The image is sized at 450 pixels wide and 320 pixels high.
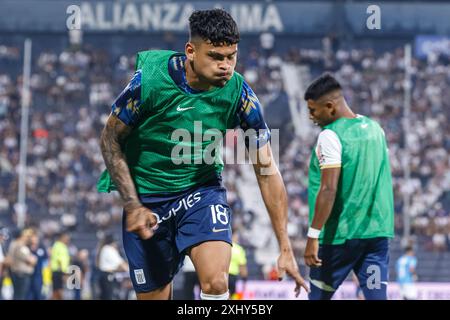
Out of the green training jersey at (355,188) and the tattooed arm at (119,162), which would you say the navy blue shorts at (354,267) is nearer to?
the green training jersey at (355,188)

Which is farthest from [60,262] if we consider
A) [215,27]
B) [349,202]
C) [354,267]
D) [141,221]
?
[215,27]

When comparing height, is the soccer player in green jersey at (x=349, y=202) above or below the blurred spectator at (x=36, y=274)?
above

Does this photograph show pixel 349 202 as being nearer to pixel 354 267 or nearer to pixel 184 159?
pixel 354 267

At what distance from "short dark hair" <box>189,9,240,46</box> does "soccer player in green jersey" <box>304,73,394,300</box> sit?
74.4 inches

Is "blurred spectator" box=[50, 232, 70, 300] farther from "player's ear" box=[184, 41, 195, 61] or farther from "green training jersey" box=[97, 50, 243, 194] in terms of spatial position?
"player's ear" box=[184, 41, 195, 61]

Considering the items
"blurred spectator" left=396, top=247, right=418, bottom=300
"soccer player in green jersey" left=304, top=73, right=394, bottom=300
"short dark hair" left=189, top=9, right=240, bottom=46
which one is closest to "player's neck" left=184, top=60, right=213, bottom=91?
"short dark hair" left=189, top=9, right=240, bottom=46

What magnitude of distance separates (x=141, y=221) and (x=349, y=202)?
7.91ft

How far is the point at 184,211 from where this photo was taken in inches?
236

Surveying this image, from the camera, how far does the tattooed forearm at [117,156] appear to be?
18.9 ft

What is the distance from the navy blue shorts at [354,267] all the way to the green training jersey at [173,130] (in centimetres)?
166

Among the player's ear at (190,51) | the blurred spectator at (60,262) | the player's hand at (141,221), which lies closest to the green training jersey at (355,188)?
the player's ear at (190,51)

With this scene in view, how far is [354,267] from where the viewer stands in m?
7.49
